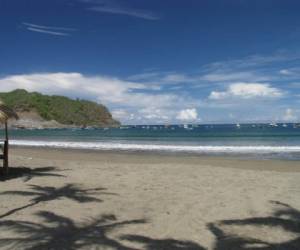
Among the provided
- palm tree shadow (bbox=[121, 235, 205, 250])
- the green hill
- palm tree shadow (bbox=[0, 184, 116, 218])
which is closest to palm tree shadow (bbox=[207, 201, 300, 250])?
palm tree shadow (bbox=[121, 235, 205, 250])

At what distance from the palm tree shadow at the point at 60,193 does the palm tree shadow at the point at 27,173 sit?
182 centimetres

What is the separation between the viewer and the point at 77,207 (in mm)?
9031

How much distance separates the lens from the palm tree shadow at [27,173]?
13.3 m

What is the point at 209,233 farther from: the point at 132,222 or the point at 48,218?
the point at 48,218

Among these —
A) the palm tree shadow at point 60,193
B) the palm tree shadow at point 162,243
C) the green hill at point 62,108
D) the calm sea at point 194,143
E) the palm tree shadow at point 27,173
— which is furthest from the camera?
the green hill at point 62,108

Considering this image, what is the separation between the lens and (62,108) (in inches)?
6993

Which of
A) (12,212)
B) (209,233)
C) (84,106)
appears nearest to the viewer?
(209,233)

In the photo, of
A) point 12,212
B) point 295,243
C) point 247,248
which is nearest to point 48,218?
point 12,212

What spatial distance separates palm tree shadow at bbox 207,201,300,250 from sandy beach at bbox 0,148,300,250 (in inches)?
0.6

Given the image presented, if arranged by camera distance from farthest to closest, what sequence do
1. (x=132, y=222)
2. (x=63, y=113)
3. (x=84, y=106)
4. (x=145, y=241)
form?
(x=84, y=106) → (x=63, y=113) → (x=132, y=222) → (x=145, y=241)

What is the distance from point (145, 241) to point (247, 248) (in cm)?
149

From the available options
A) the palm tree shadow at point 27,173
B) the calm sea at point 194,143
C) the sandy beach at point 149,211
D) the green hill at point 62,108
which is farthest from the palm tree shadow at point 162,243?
the green hill at point 62,108

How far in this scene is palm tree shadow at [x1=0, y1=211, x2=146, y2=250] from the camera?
21.4 feet

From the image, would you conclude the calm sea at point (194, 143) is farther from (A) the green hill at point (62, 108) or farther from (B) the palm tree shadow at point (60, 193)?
(A) the green hill at point (62, 108)
